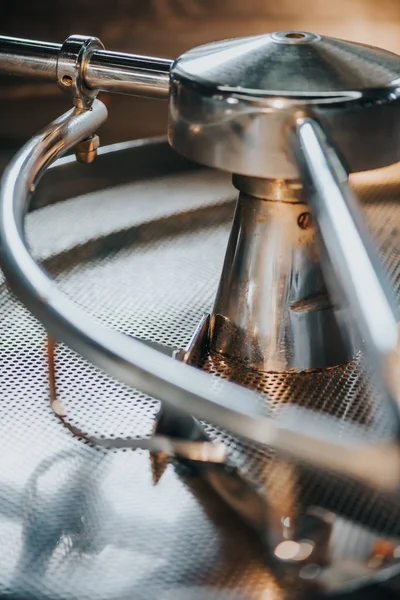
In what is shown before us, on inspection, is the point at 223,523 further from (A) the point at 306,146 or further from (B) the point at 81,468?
(A) the point at 306,146

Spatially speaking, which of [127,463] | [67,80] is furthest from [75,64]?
[127,463]

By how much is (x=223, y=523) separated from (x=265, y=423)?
200mm

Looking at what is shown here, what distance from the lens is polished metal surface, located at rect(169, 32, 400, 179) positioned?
447 mm

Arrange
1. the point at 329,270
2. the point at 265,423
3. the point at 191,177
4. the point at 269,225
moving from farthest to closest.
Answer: the point at 191,177 → the point at 269,225 → the point at 329,270 → the point at 265,423

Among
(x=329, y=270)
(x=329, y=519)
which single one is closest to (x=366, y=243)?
(x=329, y=270)

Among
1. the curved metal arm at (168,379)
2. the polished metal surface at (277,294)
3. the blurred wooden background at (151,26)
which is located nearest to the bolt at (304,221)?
the polished metal surface at (277,294)

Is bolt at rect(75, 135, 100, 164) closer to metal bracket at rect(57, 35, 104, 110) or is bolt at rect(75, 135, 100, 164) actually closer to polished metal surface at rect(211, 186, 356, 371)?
metal bracket at rect(57, 35, 104, 110)

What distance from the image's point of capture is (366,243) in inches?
13.8

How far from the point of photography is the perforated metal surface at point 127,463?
0.43 m

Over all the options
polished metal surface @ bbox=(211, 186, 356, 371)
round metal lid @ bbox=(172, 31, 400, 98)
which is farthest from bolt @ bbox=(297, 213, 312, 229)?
round metal lid @ bbox=(172, 31, 400, 98)

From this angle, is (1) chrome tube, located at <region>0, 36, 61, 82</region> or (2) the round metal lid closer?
(2) the round metal lid

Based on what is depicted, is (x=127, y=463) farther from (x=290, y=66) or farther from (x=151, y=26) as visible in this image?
(x=151, y=26)

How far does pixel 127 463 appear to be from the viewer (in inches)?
19.8

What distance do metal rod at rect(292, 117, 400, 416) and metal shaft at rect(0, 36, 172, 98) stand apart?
6.8 inches
